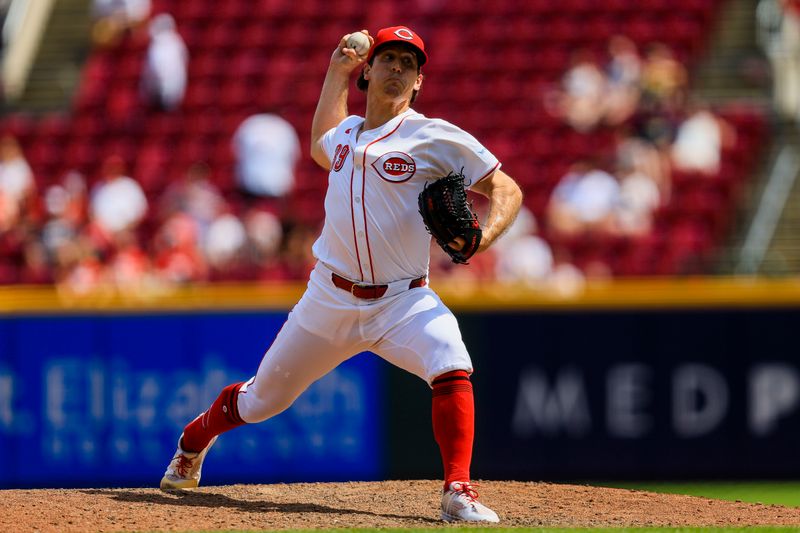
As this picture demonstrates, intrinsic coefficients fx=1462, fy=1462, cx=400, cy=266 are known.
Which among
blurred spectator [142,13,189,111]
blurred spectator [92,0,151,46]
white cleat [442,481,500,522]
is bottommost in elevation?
white cleat [442,481,500,522]

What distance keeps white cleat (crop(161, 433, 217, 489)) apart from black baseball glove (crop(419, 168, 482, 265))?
1.72m

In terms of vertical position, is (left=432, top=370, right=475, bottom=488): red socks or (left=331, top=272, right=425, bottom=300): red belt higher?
(left=331, top=272, right=425, bottom=300): red belt

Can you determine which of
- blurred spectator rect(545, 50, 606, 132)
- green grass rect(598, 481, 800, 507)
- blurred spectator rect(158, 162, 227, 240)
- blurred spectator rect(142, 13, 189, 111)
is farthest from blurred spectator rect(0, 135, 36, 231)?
green grass rect(598, 481, 800, 507)

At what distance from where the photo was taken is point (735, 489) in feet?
31.3

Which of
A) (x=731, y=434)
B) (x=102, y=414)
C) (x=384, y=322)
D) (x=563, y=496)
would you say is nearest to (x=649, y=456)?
(x=731, y=434)

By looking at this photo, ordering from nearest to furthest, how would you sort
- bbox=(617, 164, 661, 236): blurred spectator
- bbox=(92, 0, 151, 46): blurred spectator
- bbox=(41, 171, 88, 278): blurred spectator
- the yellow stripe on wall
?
the yellow stripe on wall, bbox=(617, 164, 661, 236): blurred spectator, bbox=(41, 171, 88, 278): blurred spectator, bbox=(92, 0, 151, 46): blurred spectator

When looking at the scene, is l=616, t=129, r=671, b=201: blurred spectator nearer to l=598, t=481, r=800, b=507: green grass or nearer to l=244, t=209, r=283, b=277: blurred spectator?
l=244, t=209, r=283, b=277: blurred spectator

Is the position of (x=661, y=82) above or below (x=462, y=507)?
above

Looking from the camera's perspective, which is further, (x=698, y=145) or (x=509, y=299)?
(x=698, y=145)

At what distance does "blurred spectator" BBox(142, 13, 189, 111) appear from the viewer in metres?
15.0

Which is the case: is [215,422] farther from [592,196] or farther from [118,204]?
[118,204]

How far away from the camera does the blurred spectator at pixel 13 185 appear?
13227 mm

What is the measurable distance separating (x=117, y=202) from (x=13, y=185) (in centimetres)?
111

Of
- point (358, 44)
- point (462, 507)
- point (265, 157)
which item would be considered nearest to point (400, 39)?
point (358, 44)
